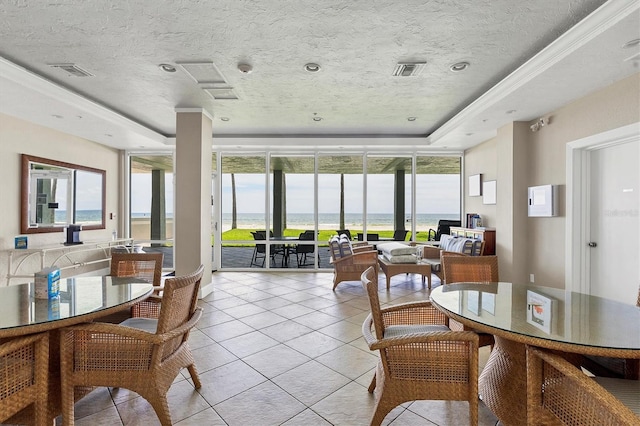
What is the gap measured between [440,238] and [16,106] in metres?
7.39

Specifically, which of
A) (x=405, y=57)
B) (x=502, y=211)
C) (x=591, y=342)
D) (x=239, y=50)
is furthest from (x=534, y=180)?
(x=239, y=50)

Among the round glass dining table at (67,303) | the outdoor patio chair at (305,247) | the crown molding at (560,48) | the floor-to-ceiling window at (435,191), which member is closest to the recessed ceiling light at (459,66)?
the crown molding at (560,48)

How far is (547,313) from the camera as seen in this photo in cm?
178

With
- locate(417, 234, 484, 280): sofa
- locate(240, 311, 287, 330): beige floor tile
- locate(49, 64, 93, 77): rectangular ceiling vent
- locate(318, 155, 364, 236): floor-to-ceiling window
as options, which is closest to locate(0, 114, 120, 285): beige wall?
locate(49, 64, 93, 77): rectangular ceiling vent

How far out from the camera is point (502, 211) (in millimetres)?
5250

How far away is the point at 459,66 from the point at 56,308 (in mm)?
4054

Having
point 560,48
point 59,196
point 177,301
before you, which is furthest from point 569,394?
point 59,196

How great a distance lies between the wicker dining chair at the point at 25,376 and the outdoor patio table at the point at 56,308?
0.07 m

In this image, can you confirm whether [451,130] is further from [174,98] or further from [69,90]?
[69,90]

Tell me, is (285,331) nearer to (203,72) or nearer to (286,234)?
(203,72)

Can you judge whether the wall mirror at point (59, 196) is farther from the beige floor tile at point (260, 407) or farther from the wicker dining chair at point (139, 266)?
the beige floor tile at point (260, 407)

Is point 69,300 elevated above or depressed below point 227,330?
above

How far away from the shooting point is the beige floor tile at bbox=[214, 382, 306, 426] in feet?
6.46

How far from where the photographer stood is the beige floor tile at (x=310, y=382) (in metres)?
2.23
